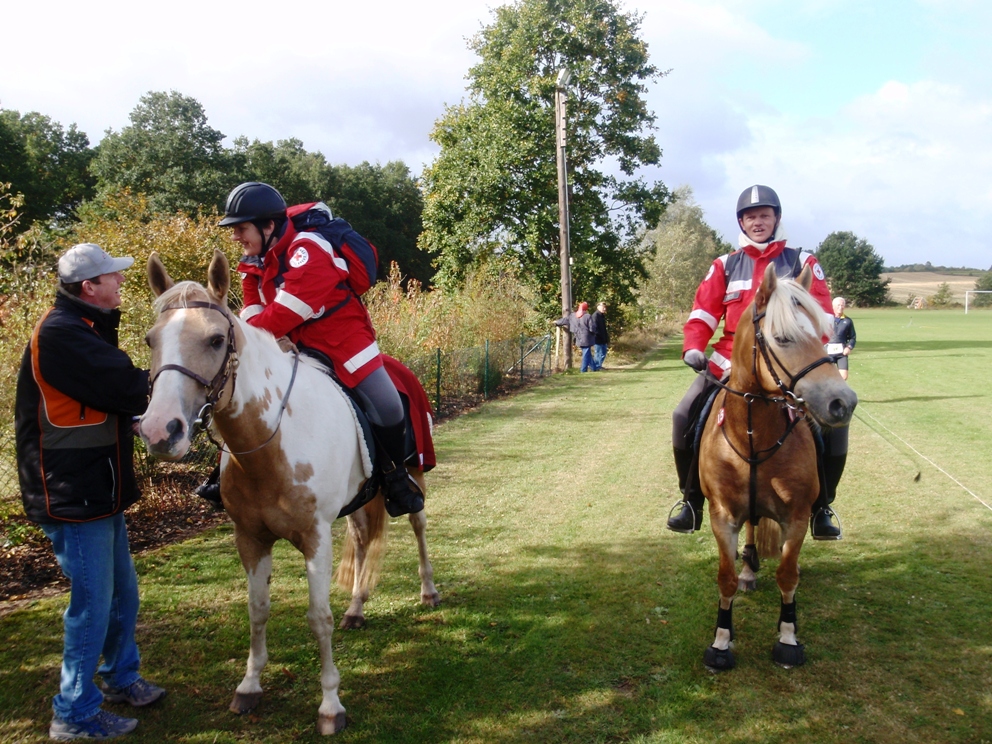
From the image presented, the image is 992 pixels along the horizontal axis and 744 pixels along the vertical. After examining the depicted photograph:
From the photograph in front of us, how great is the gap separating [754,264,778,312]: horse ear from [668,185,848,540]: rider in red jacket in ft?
1.82

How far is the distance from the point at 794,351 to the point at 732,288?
3.30 ft

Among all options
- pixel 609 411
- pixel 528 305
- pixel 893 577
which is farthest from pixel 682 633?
pixel 528 305

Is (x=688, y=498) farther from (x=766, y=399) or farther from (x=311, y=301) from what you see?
(x=311, y=301)

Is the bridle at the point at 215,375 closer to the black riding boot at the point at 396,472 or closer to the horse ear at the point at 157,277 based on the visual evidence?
the horse ear at the point at 157,277

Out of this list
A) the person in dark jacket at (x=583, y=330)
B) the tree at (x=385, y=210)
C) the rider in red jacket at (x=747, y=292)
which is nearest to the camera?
the rider in red jacket at (x=747, y=292)

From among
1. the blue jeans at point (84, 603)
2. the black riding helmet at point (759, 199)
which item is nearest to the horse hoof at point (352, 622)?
the blue jeans at point (84, 603)

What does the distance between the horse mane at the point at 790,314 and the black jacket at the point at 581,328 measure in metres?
17.8

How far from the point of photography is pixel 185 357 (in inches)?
105

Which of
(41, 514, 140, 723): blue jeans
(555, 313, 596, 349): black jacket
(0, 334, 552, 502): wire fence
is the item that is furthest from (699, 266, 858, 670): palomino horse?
(555, 313, 596, 349): black jacket

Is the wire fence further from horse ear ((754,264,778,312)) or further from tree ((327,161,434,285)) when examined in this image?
tree ((327,161,434,285))

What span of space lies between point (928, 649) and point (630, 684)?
1.97 metres

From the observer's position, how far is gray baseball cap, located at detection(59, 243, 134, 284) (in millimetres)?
3131

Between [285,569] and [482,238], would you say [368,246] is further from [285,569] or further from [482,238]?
[482,238]

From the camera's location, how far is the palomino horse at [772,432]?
11.3ft
